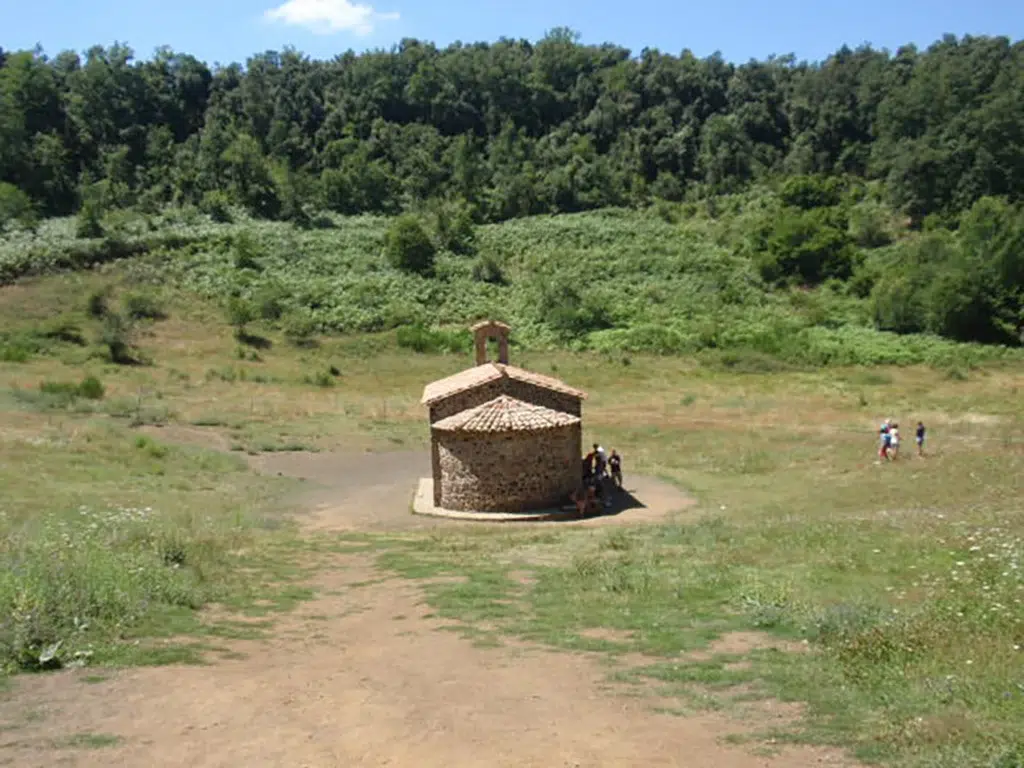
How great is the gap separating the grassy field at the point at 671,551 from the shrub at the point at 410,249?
28385 mm

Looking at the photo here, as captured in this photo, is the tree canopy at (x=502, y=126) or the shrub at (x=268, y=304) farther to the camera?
the tree canopy at (x=502, y=126)

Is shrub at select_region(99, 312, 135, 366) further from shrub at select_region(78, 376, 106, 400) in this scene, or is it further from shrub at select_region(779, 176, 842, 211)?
shrub at select_region(779, 176, 842, 211)

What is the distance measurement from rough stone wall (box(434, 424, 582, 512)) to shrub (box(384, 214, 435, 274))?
162 feet

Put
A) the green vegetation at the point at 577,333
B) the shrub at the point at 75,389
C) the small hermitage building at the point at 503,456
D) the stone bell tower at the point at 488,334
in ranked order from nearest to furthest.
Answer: the green vegetation at the point at 577,333
the small hermitage building at the point at 503,456
the stone bell tower at the point at 488,334
the shrub at the point at 75,389

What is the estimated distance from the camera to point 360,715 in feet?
28.6

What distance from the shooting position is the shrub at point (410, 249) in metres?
74.0

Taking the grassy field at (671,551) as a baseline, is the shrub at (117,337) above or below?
above

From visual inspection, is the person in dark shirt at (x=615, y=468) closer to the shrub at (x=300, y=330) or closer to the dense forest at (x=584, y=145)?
the shrub at (x=300, y=330)

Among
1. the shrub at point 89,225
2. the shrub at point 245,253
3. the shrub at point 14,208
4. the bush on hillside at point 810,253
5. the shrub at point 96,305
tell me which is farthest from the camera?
the shrub at point 14,208

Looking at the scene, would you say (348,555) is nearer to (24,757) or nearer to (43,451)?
(24,757)

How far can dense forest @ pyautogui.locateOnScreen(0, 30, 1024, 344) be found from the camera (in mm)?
73375

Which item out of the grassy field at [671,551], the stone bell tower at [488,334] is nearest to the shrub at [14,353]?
the grassy field at [671,551]

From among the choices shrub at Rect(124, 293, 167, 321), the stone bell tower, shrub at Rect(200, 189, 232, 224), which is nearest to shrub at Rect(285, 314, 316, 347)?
shrub at Rect(124, 293, 167, 321)

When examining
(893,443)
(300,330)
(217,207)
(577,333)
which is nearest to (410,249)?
(300,330)
